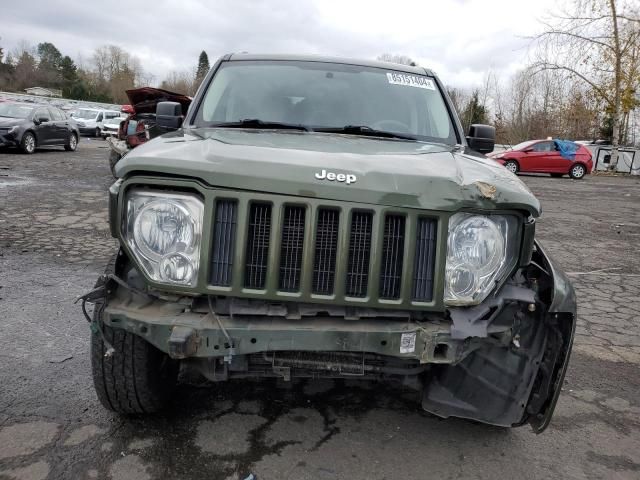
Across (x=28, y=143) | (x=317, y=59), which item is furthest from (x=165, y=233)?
(x=28, y=143)

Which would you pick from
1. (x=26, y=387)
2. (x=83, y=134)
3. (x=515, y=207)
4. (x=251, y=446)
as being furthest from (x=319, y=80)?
(x=83, y=134)

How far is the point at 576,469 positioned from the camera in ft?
8.32

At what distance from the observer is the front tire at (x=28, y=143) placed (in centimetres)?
1542

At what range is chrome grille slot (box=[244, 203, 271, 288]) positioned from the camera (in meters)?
2.15

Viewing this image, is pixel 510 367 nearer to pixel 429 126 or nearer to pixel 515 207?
pixel 515 207

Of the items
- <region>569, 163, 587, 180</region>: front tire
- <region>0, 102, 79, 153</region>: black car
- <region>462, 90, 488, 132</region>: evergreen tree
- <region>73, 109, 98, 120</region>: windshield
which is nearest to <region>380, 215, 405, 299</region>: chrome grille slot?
<region>0, 102, 79, 153</region>: black car

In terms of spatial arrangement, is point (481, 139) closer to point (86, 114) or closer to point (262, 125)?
Result: point (262, 125)

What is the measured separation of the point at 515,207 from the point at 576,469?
1.33 metres

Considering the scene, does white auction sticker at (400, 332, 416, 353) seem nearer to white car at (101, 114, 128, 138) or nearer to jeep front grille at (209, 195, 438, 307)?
jeep front grille at (209, 195, 438, 307)

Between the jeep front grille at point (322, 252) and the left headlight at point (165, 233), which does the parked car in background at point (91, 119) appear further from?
the jeep front grille at point (322, 252)

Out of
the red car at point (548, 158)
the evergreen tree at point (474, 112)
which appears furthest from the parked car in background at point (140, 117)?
the evergreen tree at point (474, 112)

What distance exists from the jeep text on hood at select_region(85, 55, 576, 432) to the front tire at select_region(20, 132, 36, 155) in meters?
15.3

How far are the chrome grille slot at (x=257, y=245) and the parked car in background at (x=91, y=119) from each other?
31.5 m

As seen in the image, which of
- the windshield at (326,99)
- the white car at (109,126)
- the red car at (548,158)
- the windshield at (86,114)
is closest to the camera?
the windshield at (326,99)
